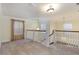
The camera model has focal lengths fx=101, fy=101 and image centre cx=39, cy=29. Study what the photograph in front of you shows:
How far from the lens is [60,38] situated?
1.39 metres

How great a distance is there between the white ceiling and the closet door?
10 cm

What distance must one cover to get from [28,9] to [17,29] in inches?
12.7

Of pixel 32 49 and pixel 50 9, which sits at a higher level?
pixel 50 9

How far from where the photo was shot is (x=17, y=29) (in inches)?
56.8

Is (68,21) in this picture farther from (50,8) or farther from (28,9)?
(28,9)

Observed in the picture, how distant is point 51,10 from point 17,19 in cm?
49

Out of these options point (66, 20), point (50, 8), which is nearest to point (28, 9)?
point (50, 8)

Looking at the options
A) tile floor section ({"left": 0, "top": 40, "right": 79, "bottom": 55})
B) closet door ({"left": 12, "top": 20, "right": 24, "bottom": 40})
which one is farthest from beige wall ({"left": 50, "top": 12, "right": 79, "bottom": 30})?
closet door ({"left": 12, "top": 20, "right": 24, "bottom": 40})

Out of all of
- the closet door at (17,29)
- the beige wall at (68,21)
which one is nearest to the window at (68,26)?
the beige wall at (68,21)

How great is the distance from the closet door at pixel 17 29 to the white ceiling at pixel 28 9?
0.10 meters

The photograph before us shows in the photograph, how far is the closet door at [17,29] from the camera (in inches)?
55.7
